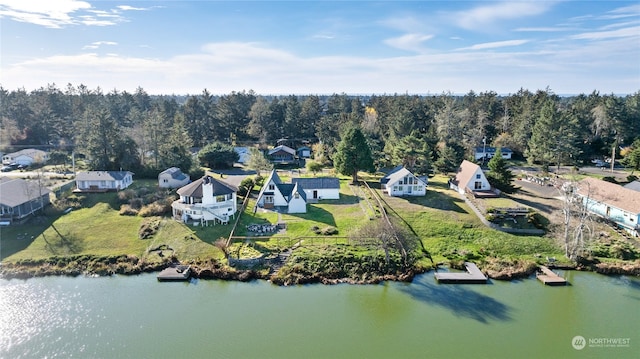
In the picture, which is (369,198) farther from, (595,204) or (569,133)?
(569,133)

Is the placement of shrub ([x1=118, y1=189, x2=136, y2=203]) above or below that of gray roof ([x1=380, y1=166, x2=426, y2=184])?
below

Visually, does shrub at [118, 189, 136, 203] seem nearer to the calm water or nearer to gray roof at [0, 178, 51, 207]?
gray roof at [0, 178, 51, 207]

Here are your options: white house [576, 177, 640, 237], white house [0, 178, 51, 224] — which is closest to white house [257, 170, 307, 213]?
white house [0, 178, 51, 224]

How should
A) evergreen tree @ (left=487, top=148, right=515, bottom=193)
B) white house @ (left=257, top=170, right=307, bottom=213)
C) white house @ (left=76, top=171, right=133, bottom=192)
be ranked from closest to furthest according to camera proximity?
white house @ (left=257, top=170, right=307, bottom=213), evergreen tree @ (left=487, top=148, right=515, bottom=193), white house @ (left=76, top=171, right=133, bottom=192)

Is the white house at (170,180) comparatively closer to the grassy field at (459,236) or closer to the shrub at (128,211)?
the shrub at (128,211)

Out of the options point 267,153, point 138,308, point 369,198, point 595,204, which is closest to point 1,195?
point 138,308

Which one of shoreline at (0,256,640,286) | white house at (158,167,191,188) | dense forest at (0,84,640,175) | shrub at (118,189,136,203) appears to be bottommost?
shoreline at (0,256,640,286)
